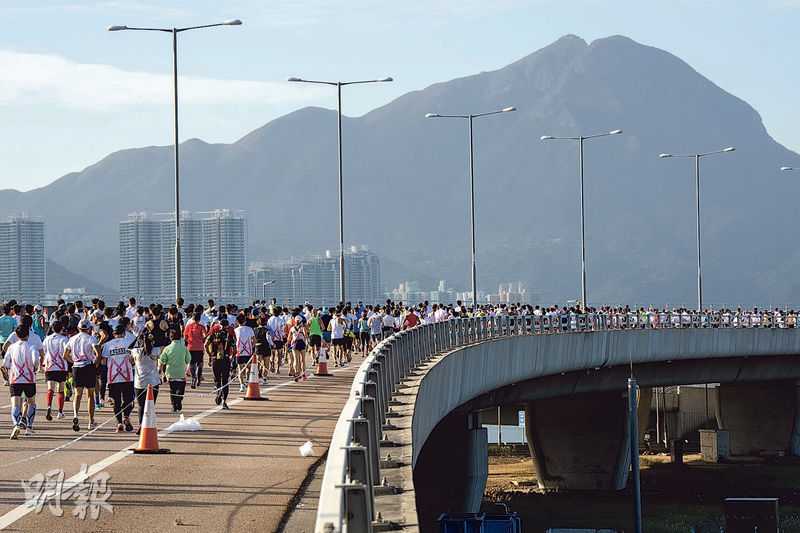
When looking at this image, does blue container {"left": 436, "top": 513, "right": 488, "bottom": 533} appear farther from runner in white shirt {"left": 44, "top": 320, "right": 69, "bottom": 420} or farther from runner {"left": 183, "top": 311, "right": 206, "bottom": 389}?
runner in white shirt {"left": 44, "top": 320, "right": 69, "bottom": 420}

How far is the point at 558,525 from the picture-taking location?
4897 centimetres

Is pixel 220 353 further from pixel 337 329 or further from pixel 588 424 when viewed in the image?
pixel 588 424

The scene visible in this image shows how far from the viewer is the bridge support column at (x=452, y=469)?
40.7 metres

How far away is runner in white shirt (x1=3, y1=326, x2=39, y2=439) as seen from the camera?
720 inches

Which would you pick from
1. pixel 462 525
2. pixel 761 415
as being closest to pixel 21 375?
pixel 462 525

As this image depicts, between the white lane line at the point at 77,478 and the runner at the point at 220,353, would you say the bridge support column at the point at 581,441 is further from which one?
the white lane line at the point at 77,478

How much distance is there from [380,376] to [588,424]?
41.9 m

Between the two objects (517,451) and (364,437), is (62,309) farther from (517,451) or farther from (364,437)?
(517,451)

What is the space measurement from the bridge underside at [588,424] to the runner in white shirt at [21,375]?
54.0 ft

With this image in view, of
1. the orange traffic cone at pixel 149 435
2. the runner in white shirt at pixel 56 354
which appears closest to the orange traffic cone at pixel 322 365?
the runner in white shirt at pixel 56 354

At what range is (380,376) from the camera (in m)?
14.8

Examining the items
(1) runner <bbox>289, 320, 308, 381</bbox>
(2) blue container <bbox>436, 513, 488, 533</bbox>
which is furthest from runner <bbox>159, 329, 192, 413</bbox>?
(1) runner <bbox>289, 320, 308, 381</bbox>

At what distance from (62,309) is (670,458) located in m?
55.1

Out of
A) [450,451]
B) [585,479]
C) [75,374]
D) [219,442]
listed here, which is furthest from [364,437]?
[585,479]
